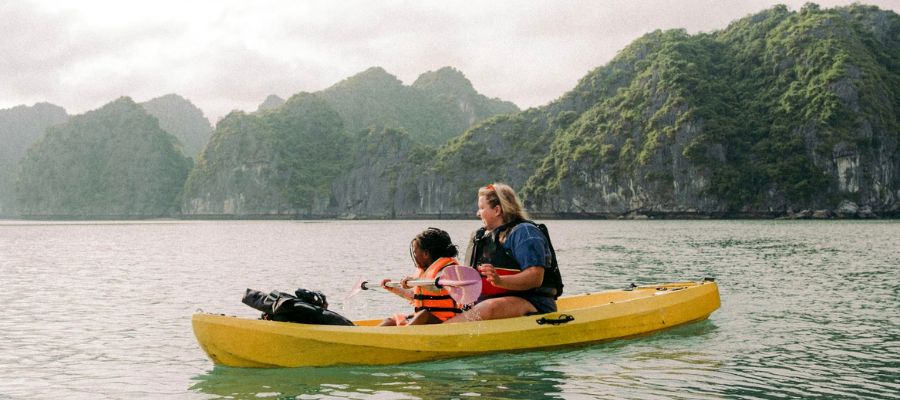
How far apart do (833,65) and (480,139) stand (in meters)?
74.6

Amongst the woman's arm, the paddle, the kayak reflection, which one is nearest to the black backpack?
the kayak reflection

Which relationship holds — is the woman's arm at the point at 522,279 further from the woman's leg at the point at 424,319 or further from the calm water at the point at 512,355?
the woman's leg at the point at 424,319

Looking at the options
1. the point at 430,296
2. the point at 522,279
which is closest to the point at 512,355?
the point at 430,296

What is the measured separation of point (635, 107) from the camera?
127688mm

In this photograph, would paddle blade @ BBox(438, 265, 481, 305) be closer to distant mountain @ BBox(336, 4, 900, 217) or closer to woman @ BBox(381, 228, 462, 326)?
woman @ BBox(381, 228, 462, 326)

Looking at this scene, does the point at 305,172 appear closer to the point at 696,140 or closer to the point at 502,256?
the point at 696,140

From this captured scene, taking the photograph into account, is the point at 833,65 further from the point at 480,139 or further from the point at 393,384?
the point at 393,384

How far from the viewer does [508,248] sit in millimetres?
7562

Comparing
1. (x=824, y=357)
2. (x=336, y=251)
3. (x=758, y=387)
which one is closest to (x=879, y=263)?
(x=824, y=357)

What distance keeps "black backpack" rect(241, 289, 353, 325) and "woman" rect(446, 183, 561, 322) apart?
177 centimetres

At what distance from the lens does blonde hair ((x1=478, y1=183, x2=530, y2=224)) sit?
295 inches

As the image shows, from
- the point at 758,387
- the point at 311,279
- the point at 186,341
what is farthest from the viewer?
the point at 311,279

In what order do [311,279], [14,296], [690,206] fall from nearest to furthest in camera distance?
[14,296] < [311,279] < [690,206]

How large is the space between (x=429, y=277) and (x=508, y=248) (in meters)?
0.88
